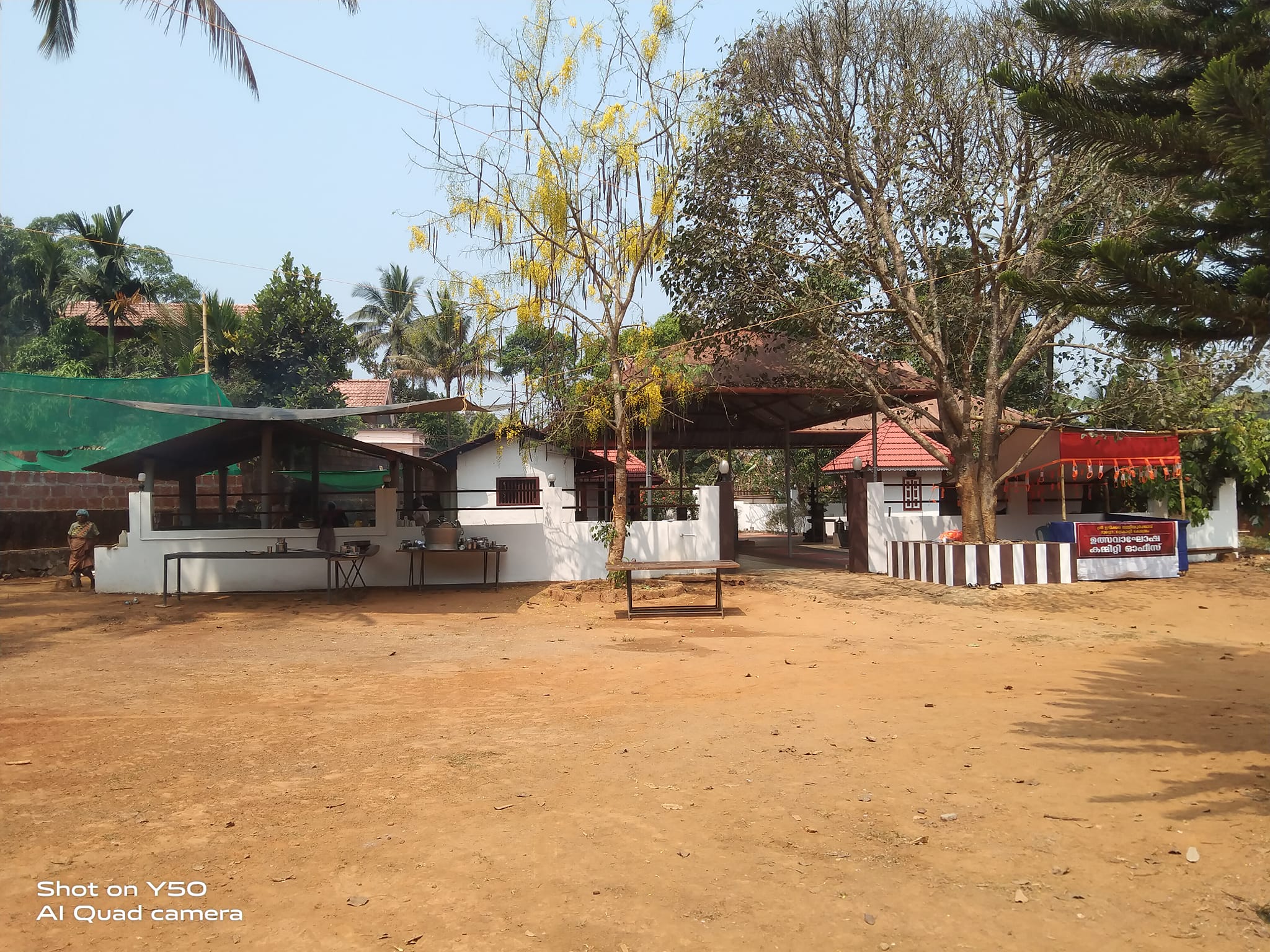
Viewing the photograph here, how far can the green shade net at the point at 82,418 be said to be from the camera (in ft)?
40.1

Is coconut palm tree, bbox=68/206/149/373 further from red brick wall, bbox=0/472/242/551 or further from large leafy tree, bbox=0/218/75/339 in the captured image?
red brick wall, bbox=0/472/242/551

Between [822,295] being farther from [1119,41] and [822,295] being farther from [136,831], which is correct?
[136,831]

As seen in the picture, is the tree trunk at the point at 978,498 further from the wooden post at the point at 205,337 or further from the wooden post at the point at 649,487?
the wooden post at the point at 205,337

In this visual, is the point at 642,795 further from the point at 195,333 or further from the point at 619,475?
the point at 195,333

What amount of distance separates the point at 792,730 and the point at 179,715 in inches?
162

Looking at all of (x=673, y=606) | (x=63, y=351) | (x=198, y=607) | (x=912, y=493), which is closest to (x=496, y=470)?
(x=912, y=493)

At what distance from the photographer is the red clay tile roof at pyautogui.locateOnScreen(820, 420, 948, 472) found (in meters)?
23.4

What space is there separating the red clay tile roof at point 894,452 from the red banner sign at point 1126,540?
812 centimetres

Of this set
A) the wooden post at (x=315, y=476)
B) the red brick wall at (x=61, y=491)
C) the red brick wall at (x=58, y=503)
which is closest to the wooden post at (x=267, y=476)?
the wooden post at (x=315, y=476)

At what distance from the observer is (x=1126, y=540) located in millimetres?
14383

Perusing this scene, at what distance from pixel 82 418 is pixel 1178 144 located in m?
13.7

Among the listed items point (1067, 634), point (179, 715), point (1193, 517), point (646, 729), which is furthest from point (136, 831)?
point (1193, 517)

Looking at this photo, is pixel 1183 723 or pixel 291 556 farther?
pixel 291 556

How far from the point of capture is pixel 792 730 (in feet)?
18.1
